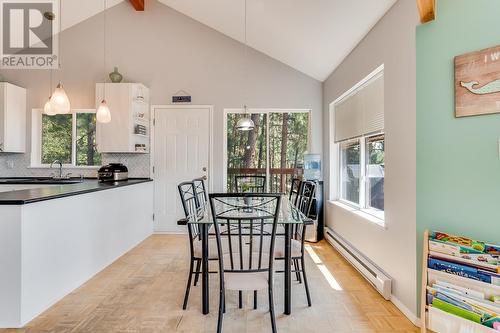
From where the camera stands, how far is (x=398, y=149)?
2.43 m

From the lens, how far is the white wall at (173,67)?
16.1ft

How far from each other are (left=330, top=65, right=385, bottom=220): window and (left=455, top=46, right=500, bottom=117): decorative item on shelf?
93 cm

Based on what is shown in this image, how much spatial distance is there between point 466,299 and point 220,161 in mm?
3769

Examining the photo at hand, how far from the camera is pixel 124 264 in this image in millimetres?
3432

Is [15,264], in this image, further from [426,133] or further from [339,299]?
[426,133]

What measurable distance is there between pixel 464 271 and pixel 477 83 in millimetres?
1139

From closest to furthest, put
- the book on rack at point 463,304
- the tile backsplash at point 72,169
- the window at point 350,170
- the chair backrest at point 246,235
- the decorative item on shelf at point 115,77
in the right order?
the book on rack at point 463,304 < the chair backrest at point 246,235 < the window at point 350,170 < the decorative item on shelf at point 115,77 < the tile backsplash at point 72,169

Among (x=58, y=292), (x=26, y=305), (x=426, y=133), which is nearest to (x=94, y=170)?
(x=58, y=292)

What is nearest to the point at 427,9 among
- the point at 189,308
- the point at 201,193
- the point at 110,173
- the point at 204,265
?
the point at 204,265

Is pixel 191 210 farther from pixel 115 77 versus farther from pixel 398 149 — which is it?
pixel 115 77

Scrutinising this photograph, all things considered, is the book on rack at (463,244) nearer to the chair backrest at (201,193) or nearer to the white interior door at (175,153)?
the chair backrest at (201,193)

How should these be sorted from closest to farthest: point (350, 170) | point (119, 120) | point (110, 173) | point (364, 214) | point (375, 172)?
point (375, 172) < point (364, 214) < point (350, 170) < point (110, 173) < point (119, 120)

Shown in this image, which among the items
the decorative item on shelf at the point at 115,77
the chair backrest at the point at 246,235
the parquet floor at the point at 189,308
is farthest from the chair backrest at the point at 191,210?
the decorative item on shelf at the point at 115,77

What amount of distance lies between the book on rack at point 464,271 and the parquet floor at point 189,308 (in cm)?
58
